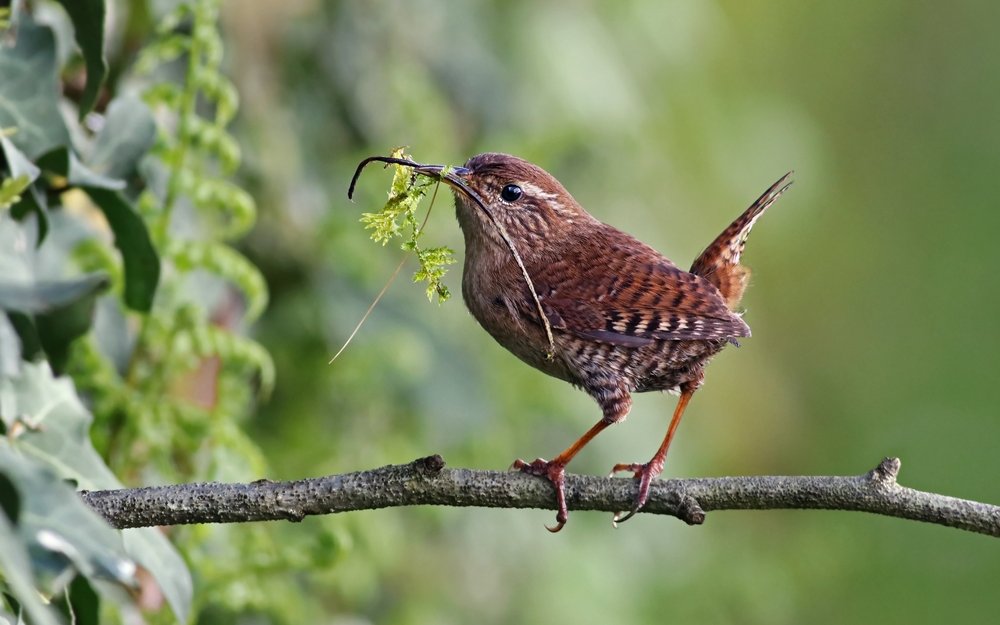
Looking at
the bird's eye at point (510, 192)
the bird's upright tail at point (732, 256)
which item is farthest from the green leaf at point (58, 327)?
the bird's upright tail at point (732, 256)

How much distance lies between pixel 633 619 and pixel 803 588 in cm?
125

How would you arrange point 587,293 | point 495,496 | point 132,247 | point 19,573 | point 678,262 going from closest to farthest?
point 19,573, point 495,496, point 132,247, point 587,293, point 678,262

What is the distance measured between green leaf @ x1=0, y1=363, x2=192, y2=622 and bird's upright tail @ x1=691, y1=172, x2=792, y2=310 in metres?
1.72

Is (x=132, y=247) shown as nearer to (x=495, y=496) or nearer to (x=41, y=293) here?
(x=41, y=293)

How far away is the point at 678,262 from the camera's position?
6.07 m

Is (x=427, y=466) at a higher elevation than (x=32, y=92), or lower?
lower

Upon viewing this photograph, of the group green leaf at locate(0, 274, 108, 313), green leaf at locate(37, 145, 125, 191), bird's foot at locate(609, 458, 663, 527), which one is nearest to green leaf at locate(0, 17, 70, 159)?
green leaf at locate(37, 145, 125, 191)

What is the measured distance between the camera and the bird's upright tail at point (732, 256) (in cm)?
328

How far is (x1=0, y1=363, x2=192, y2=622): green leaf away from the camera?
2.26 m

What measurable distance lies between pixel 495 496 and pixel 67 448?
0.86m

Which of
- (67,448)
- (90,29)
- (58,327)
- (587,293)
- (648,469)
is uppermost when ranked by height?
(90,29)

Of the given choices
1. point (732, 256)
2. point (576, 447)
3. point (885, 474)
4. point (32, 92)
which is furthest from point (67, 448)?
point (732, 256)

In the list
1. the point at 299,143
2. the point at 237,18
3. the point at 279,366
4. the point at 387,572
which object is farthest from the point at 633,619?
the point at 237,18

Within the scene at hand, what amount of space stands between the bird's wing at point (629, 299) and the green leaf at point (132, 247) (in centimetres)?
97
